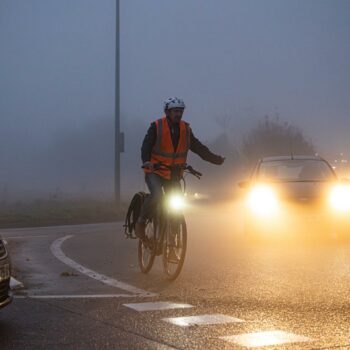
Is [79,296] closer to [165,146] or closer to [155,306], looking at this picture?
[155,306]

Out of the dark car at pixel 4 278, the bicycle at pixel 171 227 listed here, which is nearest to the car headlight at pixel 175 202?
the bicycle at pixel 171 227

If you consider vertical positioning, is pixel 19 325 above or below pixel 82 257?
above

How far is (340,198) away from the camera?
46.5ft

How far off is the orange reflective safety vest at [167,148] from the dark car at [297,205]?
4.95 m

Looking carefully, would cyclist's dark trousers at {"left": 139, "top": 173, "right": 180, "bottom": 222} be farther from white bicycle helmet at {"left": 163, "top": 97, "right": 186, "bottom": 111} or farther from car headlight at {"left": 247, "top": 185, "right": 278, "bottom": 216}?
car headlight at {"left": 247, "top": 185, "right": 278, "bottom": 216}

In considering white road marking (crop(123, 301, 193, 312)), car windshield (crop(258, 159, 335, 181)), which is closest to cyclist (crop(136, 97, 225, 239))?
white road marking (crop(123, 301, 193, 312))

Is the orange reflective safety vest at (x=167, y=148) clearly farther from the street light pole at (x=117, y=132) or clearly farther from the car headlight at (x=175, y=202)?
the street light pole at (x=117, y=132)

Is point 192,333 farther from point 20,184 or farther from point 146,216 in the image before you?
point 20,184

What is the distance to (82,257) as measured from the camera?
40.2 ft

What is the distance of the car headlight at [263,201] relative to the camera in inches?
558

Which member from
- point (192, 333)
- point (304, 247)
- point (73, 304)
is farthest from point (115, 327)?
point (304, 247)

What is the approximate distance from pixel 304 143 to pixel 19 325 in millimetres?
68917

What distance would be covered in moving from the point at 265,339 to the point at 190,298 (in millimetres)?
2041

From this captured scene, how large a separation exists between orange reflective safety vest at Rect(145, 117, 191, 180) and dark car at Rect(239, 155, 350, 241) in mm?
4950
